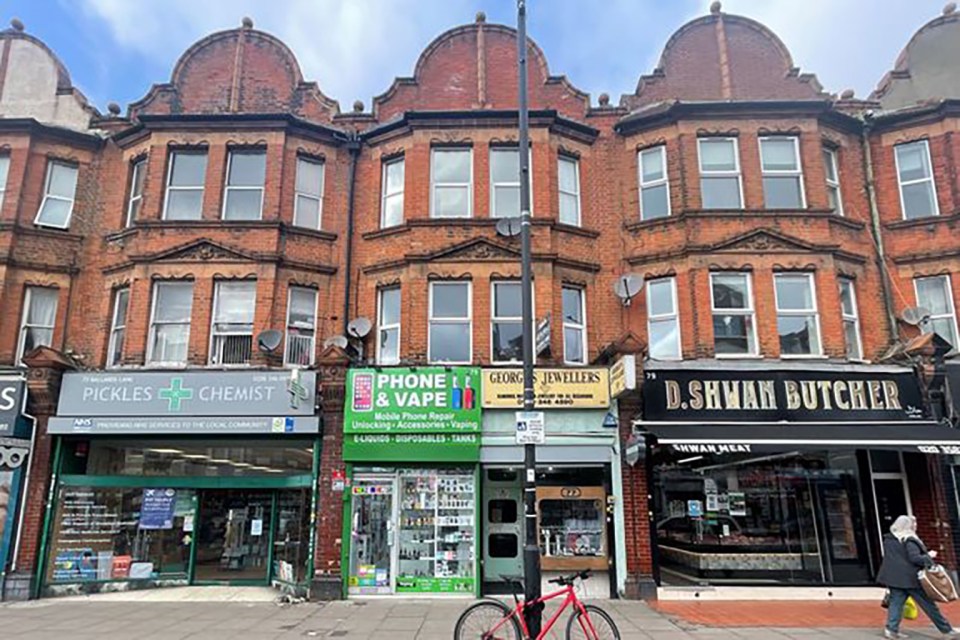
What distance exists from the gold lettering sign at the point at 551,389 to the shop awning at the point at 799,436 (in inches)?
40.6

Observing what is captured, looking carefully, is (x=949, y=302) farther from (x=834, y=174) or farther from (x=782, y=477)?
(x=782, y=477)

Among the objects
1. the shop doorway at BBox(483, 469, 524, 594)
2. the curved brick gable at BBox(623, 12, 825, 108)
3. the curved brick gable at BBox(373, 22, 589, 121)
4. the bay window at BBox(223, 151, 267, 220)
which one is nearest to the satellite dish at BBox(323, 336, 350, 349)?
the bay window at BBox(223, 151, 267, 220)

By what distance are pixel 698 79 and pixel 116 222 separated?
1409 cm

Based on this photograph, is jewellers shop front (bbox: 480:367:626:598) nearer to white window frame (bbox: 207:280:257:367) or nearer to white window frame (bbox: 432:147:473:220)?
white window frame (bbox: 432:147:473:220)

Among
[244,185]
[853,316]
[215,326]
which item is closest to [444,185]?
[244,185]

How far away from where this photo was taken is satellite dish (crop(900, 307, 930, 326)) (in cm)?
1351

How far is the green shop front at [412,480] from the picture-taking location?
12422 millimetres

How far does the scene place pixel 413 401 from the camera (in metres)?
12.7

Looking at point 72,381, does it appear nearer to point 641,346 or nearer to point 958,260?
point 641,346

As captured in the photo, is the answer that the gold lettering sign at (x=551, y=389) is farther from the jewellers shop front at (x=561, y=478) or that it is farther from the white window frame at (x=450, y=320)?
the white window frame at (x=450, y=320)

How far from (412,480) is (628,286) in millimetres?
5960

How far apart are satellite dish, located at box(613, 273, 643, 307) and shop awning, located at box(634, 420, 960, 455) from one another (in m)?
2.76

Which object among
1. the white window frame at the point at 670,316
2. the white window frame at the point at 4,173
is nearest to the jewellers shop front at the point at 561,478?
the white window frame at the point at 670,316

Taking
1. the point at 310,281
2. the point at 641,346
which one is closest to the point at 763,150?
the point at 641,346
